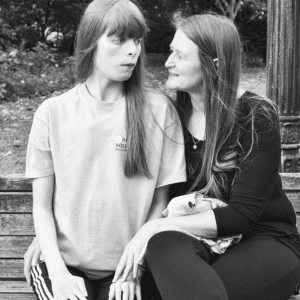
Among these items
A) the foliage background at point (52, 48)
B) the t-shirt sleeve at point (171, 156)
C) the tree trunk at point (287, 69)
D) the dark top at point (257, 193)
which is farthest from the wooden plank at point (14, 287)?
the foliage background at point (52, 48)

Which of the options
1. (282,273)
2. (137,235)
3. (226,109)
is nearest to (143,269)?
(137,235)

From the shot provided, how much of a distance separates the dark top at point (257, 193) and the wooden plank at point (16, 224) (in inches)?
36.0

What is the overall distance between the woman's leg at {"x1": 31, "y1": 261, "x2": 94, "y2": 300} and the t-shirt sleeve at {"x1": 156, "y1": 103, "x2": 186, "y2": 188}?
1.67 ft

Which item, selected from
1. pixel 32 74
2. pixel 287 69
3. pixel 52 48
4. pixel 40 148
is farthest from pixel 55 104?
pixel 52 48

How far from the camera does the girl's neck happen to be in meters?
2.98

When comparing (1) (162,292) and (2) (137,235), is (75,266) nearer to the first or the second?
(2) (137,235)

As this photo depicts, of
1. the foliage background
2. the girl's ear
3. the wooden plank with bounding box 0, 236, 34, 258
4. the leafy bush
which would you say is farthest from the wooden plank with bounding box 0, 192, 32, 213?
the leafy bush

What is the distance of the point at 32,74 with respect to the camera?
9977 millimetres

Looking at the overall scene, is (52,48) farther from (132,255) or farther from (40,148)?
(132,255)

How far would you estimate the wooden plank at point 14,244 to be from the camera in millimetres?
3424

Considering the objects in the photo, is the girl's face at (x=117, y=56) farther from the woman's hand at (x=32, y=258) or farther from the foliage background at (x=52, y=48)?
the foliage background at (x=52, y=48)

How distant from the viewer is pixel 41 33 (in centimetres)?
1298

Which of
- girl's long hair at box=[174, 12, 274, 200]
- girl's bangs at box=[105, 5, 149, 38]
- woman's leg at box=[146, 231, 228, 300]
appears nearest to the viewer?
woman's leg at box=[146, 231, 228, 300]

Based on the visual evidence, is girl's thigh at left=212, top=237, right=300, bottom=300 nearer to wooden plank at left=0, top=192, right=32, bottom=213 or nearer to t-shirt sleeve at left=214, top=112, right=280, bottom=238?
t-shirt sleeve at left=214, top=112, right=280, bottom=238
